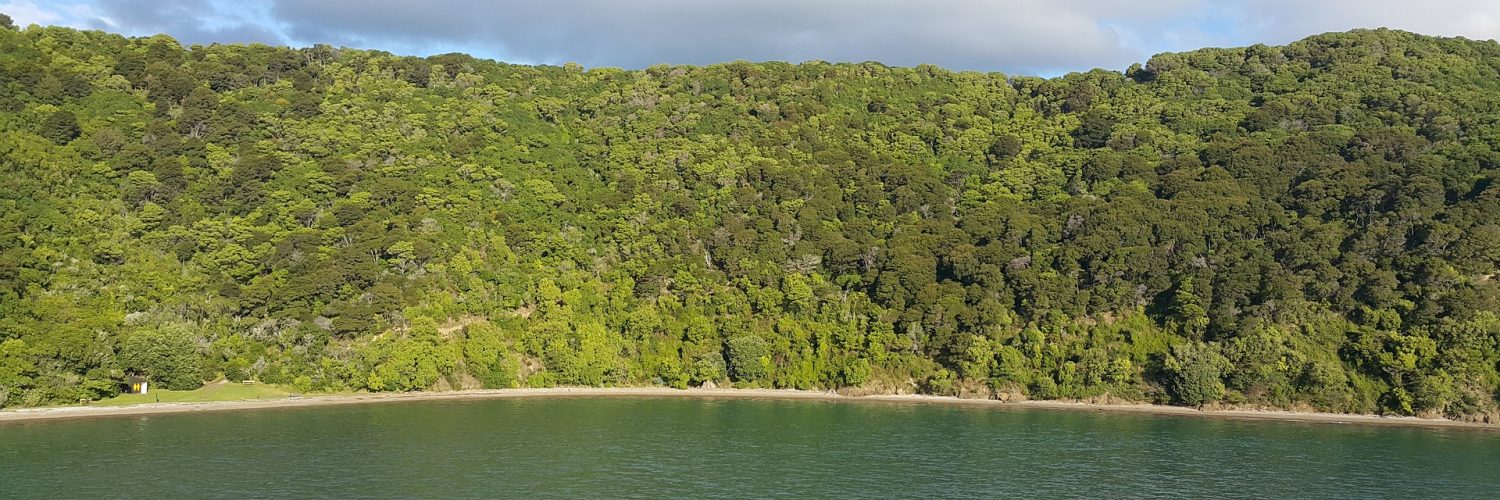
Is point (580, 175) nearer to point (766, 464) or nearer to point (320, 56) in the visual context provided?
point (320, 56)

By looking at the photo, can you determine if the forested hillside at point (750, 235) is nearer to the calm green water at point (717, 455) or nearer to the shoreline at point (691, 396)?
the shoreline at point (691, 396)

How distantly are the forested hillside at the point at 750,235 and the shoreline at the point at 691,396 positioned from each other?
4.02 ft

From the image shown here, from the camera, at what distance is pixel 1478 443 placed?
70.8m

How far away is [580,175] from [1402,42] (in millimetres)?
110642

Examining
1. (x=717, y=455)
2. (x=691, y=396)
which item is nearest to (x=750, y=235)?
(x=691, y=396)

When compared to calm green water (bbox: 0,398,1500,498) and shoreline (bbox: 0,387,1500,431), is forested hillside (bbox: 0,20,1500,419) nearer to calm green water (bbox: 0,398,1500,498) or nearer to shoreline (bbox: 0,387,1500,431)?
shoreline (bbox: 0,387,1500,431)

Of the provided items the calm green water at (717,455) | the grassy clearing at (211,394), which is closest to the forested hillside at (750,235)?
the grassy clearing at (211,394)

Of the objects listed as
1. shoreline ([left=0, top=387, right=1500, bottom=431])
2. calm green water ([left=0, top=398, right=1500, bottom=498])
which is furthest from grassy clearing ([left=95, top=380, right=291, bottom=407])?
calm green water ([left=0, top=398, right=1500, bottom=498])

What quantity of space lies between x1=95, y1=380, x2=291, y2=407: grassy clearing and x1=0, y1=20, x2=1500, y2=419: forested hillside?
111 cm

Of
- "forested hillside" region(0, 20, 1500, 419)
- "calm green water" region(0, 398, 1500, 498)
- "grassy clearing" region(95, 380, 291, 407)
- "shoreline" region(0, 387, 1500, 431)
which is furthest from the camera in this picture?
"forested hillside" region(0, 20, 1500, 419)

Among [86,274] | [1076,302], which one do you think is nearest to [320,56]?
[86,274]

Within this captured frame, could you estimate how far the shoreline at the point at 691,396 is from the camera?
252ft

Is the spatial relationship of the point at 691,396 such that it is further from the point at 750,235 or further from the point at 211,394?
the point at 211,394

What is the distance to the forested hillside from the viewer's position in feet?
279
